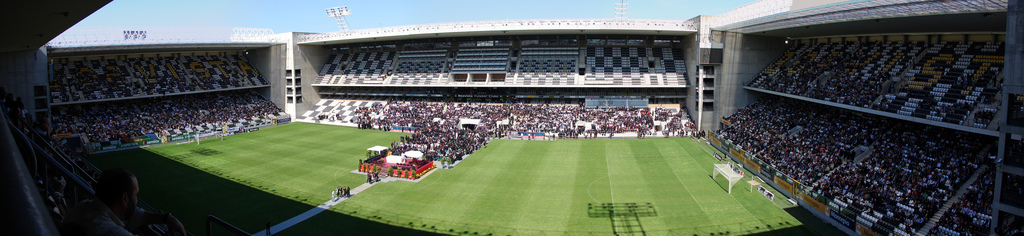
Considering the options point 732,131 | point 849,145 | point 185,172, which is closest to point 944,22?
point 849,145

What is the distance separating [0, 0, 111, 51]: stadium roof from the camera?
→ 8.44m

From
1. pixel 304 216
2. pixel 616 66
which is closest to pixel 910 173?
pixel 304 216

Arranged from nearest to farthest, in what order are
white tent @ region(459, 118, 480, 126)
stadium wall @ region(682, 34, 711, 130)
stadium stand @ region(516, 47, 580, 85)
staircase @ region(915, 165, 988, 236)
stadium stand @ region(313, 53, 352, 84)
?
staircase @ region(915, 165, 988, 236)
stadium wall @ region(682, 34, 711, 130)
white tent @ region(459, 118, 480, 126)
stadium stand @ region(516, 47, 580, 85)
stadium stand @ region(313, 53, 352, 84)

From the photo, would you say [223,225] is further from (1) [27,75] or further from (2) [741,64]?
(2) [741,64]

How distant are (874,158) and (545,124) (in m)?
23.6

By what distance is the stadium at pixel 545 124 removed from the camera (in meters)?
17.1

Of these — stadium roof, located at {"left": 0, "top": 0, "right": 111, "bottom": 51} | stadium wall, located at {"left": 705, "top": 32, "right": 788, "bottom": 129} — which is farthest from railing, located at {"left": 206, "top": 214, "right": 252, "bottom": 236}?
stadium wall, located at {"left": 705, "top": 32, "right": 788, "bottom": 129}

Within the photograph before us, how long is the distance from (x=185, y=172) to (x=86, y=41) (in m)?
20.2

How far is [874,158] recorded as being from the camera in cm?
2186

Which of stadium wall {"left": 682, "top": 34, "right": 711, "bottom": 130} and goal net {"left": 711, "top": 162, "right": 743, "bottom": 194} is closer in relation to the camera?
goal net {"left": 711, "top": 162, "right": 743, "bottom": 194}

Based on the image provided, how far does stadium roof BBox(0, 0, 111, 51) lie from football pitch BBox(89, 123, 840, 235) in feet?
28.1

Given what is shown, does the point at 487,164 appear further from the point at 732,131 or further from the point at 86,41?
Result: the point at 86,41

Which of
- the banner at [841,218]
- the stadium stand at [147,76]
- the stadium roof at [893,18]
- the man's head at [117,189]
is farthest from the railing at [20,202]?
the stadium stand at [147,76]

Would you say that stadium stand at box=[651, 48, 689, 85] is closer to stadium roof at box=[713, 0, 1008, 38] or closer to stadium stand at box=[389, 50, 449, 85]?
stadium roof at box=[713, 0, 1008, 38]
